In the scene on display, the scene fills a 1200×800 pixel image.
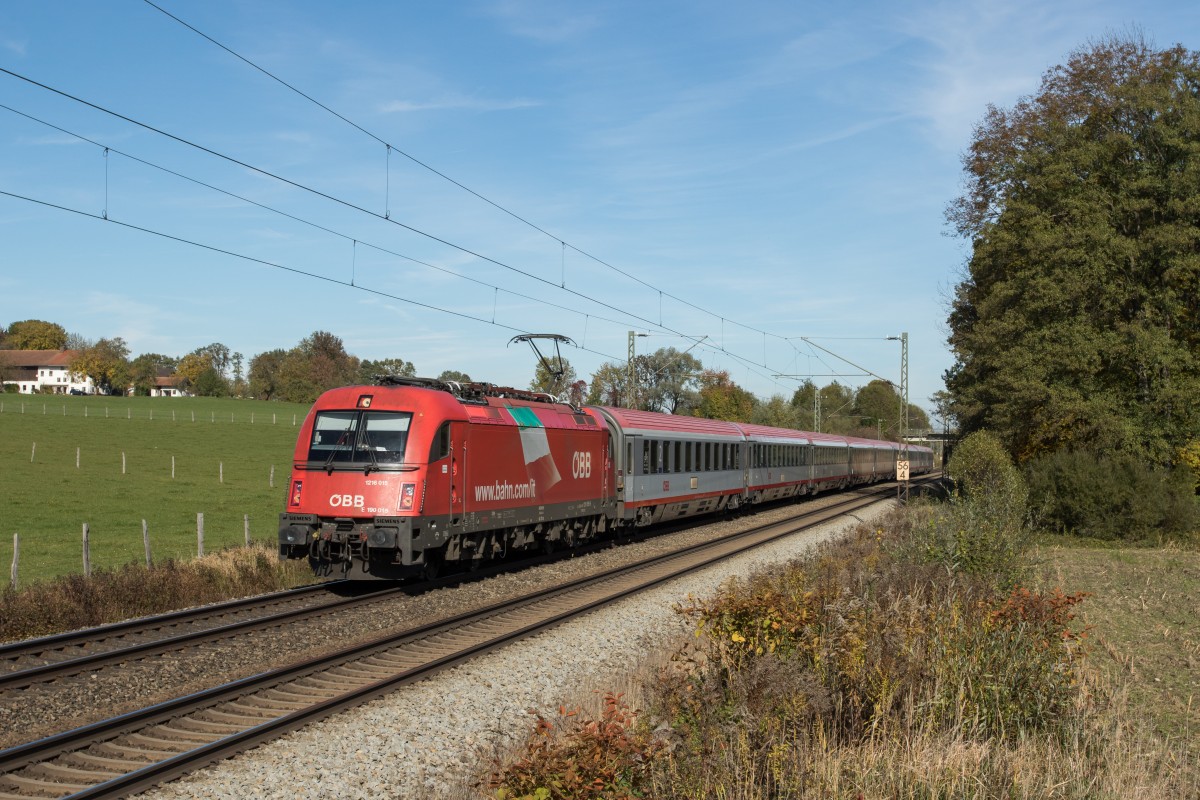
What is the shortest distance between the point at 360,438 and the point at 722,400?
218ft

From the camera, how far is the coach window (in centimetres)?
1506

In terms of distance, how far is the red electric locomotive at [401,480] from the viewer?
14.5 metres

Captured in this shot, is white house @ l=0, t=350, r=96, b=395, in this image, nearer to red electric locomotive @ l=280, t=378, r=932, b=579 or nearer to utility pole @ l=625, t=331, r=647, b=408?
utility pole @ l=625, t=331, r=647, b=408

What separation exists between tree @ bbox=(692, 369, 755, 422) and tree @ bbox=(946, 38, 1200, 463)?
3965 cm

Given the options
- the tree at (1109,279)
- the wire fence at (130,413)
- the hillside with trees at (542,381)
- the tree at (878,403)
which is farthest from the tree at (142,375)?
the tree at (1109,279)

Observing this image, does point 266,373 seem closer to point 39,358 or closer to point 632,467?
point 39,358

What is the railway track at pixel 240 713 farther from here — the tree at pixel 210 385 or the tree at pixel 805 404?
the tree at pixel 210 385

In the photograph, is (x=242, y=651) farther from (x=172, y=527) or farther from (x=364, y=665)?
(x=172, y=527)

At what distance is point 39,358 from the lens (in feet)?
500

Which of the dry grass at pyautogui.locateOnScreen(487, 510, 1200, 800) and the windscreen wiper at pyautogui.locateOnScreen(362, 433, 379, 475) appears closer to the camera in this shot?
the dry grass at pyautogui.locateOnScreen(487, 510, 1200, 800)

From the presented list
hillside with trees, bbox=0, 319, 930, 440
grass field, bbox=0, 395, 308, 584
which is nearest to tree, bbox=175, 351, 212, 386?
hillside with trees, bbox=0, 319, 930, 440

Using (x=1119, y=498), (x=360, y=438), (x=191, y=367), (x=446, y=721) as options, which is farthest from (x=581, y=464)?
(x=191, y=367)

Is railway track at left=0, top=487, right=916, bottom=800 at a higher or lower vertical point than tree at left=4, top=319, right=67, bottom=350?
lower

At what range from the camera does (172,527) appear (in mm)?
29453
